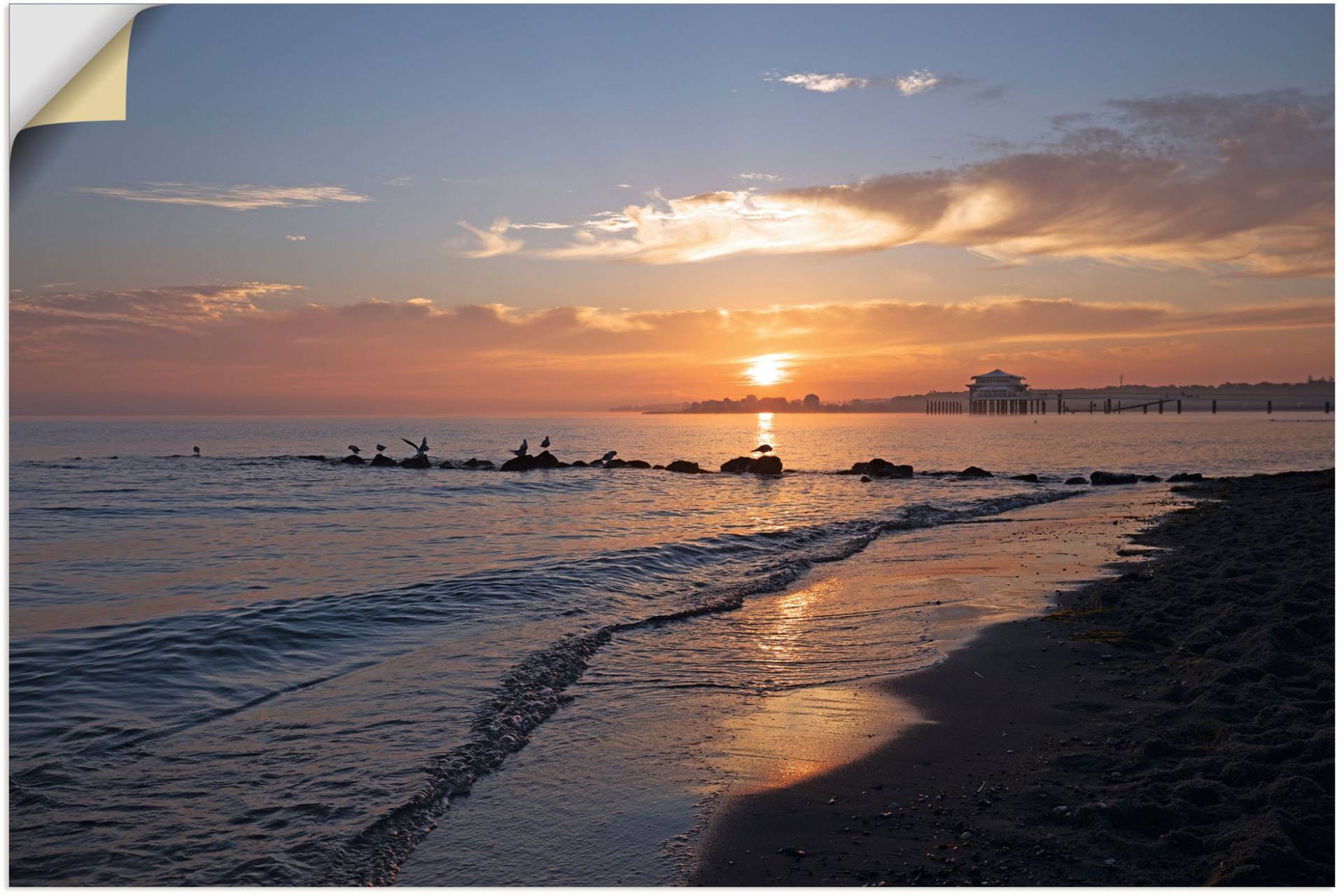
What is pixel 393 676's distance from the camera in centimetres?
696

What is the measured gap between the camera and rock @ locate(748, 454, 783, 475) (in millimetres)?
35656

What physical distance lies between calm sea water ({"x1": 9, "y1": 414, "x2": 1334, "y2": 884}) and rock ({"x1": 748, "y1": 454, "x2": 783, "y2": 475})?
1538cm

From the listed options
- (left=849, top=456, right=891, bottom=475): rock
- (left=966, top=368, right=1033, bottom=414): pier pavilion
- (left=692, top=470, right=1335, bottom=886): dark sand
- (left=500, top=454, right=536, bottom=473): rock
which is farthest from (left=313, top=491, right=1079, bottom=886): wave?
(left=966, top=368, right=1033, bottom=414): pier pavilion

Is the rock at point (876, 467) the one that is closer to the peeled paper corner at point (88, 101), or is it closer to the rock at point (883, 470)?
the rock at point (883, 470)

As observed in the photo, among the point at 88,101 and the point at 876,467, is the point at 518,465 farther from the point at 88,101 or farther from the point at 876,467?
the point at 88,101

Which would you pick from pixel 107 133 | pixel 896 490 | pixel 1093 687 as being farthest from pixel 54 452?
pixel 1093 687

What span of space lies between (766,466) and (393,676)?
2997 cm

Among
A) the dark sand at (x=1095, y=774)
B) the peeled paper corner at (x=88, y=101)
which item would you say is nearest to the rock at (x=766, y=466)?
the dark sand at (x=1095, y=774)

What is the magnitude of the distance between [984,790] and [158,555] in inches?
547

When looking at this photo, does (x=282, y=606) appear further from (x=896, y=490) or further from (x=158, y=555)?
(x=896, y=490)

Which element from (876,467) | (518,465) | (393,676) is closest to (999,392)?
(876,467)

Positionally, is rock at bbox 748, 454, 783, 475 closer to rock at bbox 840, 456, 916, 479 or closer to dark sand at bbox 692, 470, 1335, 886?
rock at bbox 840, 456, 916, 479

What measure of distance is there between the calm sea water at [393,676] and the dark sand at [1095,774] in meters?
0.65

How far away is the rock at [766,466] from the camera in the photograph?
117ft
